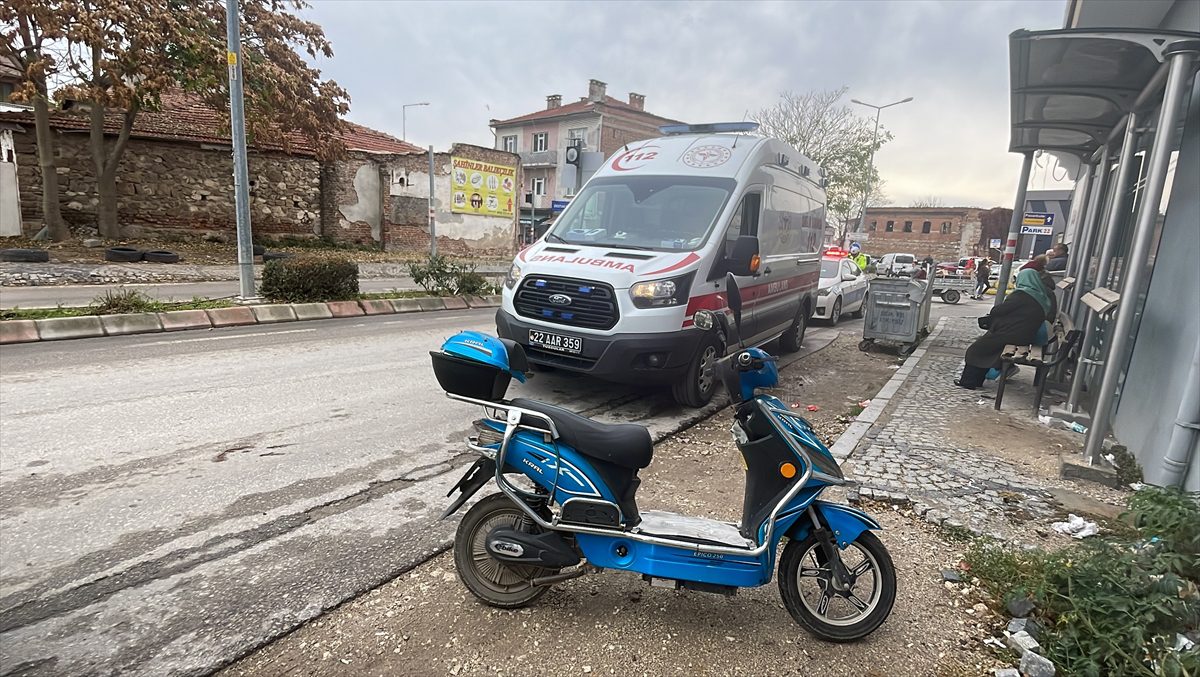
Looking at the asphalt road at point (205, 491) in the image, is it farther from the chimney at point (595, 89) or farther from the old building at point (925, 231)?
the old building at point (925, 231)

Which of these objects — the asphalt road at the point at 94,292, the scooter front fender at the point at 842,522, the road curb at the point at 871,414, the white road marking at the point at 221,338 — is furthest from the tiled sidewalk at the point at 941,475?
the asphalt road at the point at 94,292

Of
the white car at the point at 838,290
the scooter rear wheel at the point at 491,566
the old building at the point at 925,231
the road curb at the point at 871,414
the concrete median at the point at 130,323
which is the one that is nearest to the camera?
the scooter rear wheel at the point at 491,566

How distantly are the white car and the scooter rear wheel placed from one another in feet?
37.8

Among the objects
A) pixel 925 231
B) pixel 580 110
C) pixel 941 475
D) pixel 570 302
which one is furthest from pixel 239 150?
pixel 925 231

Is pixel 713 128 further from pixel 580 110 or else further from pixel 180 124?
pixel 580 110

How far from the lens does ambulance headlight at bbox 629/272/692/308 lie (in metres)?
5.62

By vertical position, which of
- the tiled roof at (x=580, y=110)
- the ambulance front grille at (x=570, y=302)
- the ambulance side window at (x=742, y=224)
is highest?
the tiled roof at (x=580, y=110)

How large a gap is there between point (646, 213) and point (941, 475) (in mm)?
3827

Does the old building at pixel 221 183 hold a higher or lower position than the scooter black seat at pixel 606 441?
higher

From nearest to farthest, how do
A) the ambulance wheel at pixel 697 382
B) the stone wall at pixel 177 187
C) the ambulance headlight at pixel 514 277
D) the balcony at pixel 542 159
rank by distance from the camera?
the ambulance wheel at pixel 697 382
the ambulance headlight at pixel 514 277
the stone wall at pixel 177 187
the balcony at pixel 542 159

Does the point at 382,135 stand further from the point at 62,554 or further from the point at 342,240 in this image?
the point at 62,554

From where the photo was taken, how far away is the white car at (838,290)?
1375cm

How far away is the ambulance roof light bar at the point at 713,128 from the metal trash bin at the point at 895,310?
13.2 ft

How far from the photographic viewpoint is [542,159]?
48.7 metres
